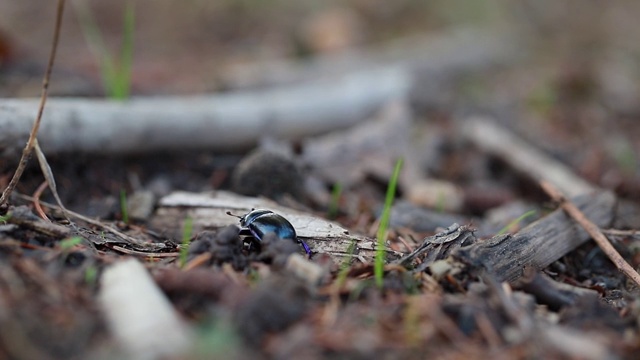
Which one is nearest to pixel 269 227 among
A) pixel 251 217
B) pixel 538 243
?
pixel 251 217

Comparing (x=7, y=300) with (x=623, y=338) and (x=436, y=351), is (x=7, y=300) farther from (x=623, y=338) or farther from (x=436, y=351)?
(x=623, y=338)

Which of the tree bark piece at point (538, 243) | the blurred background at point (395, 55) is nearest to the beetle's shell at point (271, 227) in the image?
the tree bark piece at point (538, 243)

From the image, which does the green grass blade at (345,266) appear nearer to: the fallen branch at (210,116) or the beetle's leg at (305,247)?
the beetle's leg at (305,247)

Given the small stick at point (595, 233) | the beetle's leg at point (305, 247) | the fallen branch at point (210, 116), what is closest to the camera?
the beetle's leg at point (305, 247)

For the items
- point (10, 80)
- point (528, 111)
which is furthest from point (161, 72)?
Answer: point (528, 111)

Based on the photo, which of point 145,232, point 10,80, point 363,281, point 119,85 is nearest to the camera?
point 363,281
